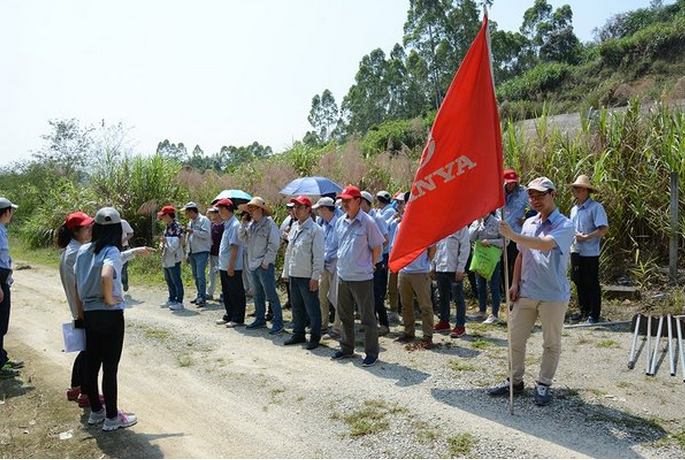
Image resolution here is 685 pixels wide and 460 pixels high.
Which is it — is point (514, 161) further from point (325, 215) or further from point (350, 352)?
point (350, 352)

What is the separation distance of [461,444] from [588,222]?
4261mm

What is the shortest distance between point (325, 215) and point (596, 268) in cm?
373

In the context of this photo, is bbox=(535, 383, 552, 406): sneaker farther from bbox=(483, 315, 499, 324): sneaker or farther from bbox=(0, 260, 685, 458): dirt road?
bbox=(483, 315, 499, 324): sneaker

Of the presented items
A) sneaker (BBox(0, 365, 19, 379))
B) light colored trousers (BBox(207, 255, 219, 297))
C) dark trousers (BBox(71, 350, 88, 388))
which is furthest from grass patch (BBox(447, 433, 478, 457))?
light colored trousers (BBox(207, 255, 219, 297))

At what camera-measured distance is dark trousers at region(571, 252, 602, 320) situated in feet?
24.2

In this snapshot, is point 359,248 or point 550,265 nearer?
point 550,265

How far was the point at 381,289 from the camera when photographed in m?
8.07

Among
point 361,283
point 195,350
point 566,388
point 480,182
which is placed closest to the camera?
point 480,182

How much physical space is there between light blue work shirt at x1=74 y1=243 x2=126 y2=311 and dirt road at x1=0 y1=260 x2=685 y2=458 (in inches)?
43.6

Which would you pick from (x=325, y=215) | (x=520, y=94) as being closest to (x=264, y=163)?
(x=325, y=215)

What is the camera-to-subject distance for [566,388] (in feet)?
17.1

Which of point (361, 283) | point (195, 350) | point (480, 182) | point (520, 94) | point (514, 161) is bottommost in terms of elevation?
point (195, 350)

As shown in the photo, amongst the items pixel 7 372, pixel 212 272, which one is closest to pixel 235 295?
pixel 212 272

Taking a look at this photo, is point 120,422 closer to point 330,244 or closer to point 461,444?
point 461,444
